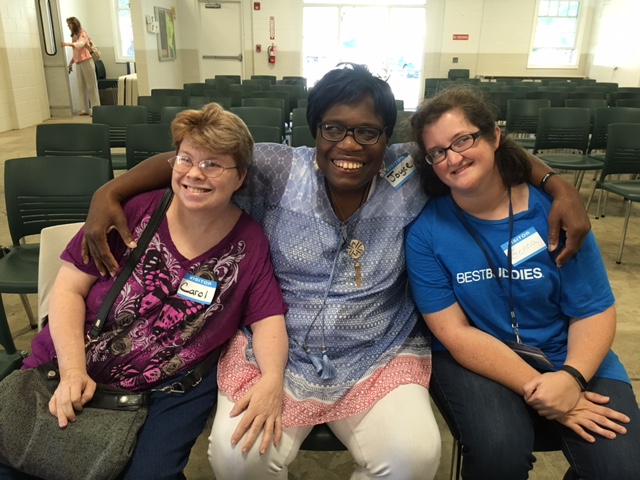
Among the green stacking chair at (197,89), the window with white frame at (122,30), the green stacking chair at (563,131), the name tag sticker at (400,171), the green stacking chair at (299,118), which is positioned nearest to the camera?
the name tag sticker at (400,171)

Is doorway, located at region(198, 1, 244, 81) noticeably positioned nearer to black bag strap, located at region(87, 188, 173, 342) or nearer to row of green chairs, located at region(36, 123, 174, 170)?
row of green chairs, located at region(36, 123, 174, 170)

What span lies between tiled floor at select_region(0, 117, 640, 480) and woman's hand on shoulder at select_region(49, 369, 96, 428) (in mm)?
727

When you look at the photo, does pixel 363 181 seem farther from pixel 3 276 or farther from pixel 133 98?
pixel 133 98

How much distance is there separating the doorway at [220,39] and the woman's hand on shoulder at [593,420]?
39.1ft

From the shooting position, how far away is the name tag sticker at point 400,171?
1551mm

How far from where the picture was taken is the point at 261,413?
4.14 feet

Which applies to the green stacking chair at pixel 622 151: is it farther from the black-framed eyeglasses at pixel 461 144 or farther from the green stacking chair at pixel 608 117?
the black-framed eyeglasses at pixel 461 144

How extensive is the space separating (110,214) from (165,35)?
32.7 ft

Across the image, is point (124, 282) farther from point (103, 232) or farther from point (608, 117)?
point (608, 117)

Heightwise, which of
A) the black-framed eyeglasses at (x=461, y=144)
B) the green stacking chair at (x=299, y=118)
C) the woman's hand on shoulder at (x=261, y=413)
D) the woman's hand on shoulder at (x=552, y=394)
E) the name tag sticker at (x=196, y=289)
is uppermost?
the black-framed eyeglasses at (x=461, y=144)

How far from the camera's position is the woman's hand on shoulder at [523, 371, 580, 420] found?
125 centimetres

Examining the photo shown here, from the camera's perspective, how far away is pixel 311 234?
1.51 metres

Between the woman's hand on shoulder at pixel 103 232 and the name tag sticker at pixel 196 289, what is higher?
the woman's hand on shoulder at pixel 103 232

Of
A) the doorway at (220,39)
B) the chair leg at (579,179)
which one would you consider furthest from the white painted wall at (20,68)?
the chair leg at (579,179)
